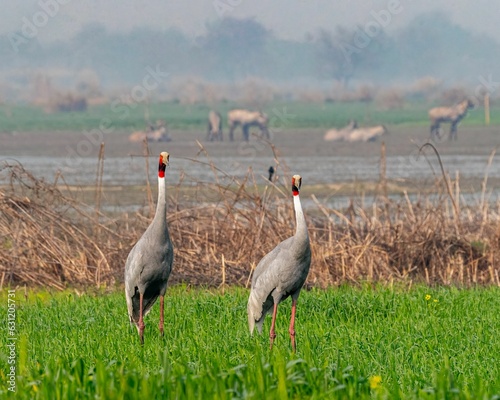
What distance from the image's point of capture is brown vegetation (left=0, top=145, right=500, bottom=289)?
510 inches

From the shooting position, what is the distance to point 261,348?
768cm

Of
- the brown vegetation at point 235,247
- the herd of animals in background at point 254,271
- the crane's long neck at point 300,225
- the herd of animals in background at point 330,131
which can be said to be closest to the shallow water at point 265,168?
the herd of animals in background at point 330,131

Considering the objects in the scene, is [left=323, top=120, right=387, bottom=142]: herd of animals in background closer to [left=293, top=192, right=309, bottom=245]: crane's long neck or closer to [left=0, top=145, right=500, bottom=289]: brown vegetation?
[left=0, top=145, right=500, bottom=289]: brown vegetation

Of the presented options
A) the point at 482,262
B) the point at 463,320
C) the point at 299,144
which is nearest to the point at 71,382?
the point at 463,320

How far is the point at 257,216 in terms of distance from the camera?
13398 mm

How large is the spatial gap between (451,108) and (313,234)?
43864 millimetres

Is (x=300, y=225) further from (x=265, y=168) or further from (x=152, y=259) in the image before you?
(x=265, y=168)

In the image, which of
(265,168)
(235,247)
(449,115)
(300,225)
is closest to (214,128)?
(449,115)

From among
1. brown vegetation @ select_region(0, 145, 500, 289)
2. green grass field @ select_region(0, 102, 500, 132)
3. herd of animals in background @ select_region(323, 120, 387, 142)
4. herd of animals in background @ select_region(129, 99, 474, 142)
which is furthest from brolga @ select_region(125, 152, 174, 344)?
green grass field @ select_region(0, 102, 500, 132)

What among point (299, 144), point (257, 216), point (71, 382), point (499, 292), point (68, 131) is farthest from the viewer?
point (68, 131)

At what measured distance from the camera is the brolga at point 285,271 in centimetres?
824

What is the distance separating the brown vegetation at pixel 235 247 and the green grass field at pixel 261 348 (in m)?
0.76

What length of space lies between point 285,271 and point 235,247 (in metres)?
5.03

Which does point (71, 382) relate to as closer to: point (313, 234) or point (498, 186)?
point (313, 234)
